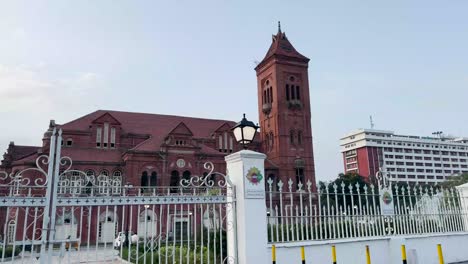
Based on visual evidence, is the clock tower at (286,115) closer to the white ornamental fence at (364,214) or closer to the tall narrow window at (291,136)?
the tall narrow window at (291,136)

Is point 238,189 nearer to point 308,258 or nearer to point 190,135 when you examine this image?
point 308,258

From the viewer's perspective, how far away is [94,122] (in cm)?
3225

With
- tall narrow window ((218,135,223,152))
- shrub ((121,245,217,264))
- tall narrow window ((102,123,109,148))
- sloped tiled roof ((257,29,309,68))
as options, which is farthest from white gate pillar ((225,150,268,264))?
sloped tiled roof ((257,29,309,68))

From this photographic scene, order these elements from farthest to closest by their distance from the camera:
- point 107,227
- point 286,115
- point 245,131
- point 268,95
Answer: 1. point 268,95
2. point 286,115
3. point 107,227
4. point 245,131

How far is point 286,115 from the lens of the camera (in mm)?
37625

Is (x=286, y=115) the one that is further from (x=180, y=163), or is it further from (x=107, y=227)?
(x=107, y=227)

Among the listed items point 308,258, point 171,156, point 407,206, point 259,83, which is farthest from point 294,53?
point 308,258

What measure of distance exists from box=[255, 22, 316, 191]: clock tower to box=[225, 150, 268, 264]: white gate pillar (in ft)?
A: 98.1

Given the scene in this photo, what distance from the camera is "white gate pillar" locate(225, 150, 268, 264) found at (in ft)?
18.8

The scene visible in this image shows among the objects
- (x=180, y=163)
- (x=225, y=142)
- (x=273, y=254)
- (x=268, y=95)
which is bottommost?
(x=273, y=254)

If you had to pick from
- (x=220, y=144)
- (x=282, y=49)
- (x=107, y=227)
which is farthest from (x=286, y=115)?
(x=107, y=227)

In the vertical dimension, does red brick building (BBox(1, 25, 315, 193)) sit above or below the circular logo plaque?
above

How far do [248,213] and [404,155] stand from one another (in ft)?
298

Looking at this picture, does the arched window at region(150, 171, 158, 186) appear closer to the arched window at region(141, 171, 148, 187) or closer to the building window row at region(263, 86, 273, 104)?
the arched window at region(141, 171, 148, 187)
